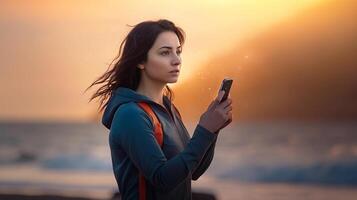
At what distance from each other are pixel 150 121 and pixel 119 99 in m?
0.10

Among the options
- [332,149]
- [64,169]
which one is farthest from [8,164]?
[332,149]

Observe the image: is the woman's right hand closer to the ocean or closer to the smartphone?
the smartphone

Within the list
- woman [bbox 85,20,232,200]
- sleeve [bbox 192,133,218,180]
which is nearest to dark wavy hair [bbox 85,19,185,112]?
woman [bbox 85,20,232,200]

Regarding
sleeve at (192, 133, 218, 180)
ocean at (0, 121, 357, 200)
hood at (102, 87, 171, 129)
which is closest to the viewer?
hood at (102, 87, 171, 129)

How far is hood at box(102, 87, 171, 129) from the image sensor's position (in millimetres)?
1473

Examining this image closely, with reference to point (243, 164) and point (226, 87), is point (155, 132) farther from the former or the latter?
point (243, 164)

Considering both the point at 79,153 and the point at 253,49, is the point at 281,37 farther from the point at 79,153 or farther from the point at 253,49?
the point at 79,153

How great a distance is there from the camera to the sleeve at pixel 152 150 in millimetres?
1364

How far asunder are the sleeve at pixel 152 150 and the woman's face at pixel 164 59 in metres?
0.11

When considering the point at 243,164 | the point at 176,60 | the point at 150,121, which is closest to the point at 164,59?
the point at 176,60

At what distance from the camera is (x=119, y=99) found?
1487mm

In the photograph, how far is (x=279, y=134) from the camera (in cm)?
1758

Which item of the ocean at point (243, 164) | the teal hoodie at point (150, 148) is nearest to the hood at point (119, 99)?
the teal hoodie at point (150, 148)

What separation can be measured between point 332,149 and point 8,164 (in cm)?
637
